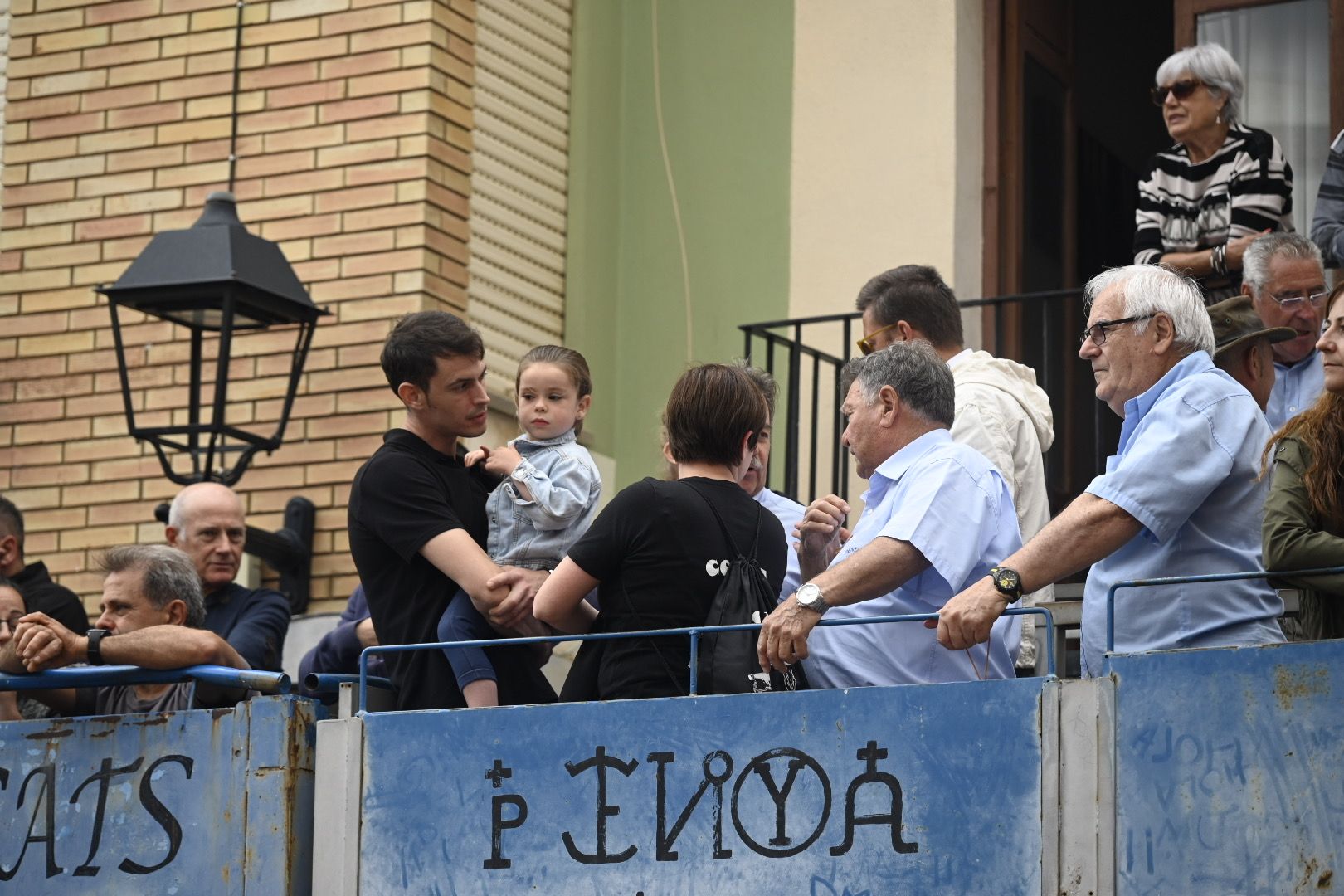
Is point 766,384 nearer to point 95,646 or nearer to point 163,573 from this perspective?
point 163,573

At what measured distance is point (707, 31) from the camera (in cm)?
1131

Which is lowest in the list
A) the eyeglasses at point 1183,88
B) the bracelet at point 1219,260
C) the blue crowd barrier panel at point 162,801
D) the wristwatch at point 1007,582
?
the blue crowd barrier panel at point 162,801

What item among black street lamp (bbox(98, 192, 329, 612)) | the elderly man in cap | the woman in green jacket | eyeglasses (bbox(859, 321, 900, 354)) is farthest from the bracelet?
black street lamp (bbox(98, 192, 329, 612))

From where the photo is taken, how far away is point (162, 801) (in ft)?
20.5

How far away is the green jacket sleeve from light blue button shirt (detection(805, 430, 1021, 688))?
0.75 meters

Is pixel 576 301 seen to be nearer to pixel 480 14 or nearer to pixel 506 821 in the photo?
pixel 480 14

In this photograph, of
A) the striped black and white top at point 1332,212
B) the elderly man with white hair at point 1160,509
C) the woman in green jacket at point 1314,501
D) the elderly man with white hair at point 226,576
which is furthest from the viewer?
the striped black and white top at point 1332,212

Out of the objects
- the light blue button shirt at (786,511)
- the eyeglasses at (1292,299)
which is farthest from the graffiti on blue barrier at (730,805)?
the eyeglasses at (1292,299)

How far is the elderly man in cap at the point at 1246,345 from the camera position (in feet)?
21.8

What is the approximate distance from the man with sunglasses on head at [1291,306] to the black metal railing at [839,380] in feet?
7.86

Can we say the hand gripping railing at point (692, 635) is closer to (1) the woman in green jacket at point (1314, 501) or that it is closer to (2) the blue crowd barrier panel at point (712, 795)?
(2) the blue crowd barrier panel at point (712, 795)

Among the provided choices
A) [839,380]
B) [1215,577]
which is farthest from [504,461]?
[839,380]

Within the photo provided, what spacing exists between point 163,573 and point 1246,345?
3.31 m

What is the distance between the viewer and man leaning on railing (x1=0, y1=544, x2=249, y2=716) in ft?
20.5
